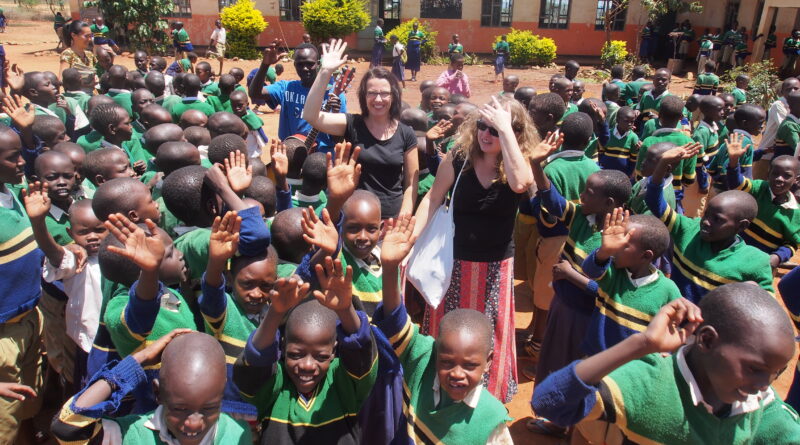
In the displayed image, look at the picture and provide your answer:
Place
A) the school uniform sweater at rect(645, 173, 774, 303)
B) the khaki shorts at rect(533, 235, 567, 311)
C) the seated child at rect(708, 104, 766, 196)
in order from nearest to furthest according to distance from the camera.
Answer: the school uniform sweater at rect(645, 173, 774, 303)
the khaki shorts at rect(533, 235, 567, 311)
the seated child at rect(708, 104, 766, 196)

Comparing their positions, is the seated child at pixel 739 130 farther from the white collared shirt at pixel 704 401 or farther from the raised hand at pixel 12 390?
the raised hand at pixel 12 390

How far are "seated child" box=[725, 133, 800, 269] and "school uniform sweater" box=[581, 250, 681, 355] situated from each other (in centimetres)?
156

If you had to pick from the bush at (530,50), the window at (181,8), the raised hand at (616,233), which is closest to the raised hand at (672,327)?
the raised hand at (616,233)

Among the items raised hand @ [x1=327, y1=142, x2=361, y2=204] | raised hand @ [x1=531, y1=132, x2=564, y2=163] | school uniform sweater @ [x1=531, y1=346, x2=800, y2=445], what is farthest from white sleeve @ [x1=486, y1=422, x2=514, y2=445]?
raised hand @ [x1=531, y1=132, x2=564, y2=163]

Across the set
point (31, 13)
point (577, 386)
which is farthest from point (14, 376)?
point (31, 13)

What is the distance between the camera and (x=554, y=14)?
21953 mm

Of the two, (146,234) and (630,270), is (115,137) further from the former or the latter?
(630,270)

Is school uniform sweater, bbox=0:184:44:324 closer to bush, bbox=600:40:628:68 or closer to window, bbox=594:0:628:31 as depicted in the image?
bush, bbox=600:40:628:68

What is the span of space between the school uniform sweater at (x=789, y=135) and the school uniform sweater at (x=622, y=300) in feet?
13.4

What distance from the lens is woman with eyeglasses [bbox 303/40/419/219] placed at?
339cm

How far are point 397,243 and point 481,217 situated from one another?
37.4 inches

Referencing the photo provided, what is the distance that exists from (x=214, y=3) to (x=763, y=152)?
20196 mm

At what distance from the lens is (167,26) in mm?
20219

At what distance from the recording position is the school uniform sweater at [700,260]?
275cm
